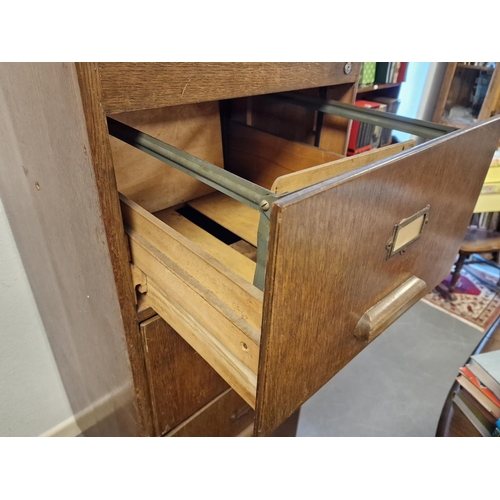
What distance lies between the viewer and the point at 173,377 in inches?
30.8

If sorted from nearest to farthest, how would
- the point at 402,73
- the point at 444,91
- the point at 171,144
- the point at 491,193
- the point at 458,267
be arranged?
the point at 171,144
the point at 491,193
the point at 458,267
the point at 402,73
the point at 444,91

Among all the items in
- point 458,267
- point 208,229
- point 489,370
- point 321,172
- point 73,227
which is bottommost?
point 458,267

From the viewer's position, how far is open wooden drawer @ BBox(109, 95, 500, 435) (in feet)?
1.19

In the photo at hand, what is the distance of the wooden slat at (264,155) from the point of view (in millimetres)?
779

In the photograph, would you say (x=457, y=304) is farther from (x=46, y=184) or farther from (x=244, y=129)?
(x=46, y=184)

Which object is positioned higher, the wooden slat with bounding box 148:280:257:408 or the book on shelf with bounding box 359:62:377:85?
the book on shelf with bounding box 359:62:377:85

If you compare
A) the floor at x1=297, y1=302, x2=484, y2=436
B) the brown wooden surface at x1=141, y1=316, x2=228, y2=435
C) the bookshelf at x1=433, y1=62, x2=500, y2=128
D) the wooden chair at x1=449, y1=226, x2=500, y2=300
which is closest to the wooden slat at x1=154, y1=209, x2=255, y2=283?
the brown wooden surface at x1=141, y1=316, x2=228, y2=435

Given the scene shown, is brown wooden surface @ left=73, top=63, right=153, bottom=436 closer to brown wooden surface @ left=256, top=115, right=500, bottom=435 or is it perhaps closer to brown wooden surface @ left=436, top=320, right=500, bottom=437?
brown wooden surface @ left=256, top=115, right=500, bottom=435

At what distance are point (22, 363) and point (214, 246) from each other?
2.12ft

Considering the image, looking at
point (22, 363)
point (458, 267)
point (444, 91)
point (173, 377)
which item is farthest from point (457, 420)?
point (444, 91)

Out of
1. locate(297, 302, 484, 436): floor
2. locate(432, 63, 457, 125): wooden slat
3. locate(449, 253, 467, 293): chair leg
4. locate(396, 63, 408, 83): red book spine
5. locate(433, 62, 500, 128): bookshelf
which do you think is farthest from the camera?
locate(432, 63, 457, 125): wooden slat

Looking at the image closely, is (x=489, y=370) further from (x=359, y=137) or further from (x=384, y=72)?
(x=384, y=72)

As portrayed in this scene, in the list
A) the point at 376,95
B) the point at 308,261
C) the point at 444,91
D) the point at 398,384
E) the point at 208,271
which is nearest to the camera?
the point at 308,261

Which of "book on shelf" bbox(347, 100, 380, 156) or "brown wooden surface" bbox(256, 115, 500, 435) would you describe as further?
"book on shelf" bbox(347, 100, 380, 156)
